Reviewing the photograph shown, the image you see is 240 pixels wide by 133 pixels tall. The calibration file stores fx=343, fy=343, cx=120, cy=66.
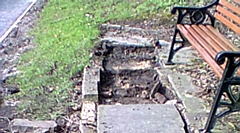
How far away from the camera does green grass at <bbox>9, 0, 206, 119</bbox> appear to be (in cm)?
335

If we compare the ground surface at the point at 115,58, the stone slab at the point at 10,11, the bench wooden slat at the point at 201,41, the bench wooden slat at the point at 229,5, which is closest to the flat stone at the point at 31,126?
the ground surface at the point at 115,58

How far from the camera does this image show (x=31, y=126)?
2.82 m

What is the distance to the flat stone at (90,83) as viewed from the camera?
3.20 meters

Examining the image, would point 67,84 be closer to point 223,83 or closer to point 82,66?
point 82,66

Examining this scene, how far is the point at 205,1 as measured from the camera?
244 inches

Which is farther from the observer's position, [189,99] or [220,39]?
[220,39]

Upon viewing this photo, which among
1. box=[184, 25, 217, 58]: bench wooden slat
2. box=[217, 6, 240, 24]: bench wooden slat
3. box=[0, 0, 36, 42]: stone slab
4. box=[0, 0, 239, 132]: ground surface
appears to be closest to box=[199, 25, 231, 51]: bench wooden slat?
box=[184, 25, 217, 58]: bench wooden slat

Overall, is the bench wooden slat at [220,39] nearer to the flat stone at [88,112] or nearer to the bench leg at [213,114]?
the bench leg at [213,114]

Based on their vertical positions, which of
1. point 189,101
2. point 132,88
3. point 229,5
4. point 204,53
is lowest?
point 189,101

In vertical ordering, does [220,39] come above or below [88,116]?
above

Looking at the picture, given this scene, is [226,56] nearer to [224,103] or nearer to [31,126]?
[224,103]

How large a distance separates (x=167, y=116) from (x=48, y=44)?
240 centimetres

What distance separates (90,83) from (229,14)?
1.63 m

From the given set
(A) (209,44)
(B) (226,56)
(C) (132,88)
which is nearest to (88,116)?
(C) (132,88)
